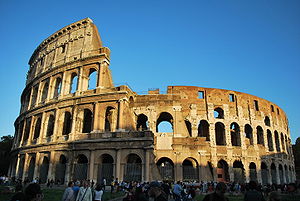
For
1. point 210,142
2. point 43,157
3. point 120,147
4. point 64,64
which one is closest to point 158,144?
point 120,147

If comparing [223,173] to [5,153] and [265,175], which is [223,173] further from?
[5,153]

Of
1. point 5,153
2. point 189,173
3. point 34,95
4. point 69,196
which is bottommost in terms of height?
point 69,196

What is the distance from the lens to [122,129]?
19.2m

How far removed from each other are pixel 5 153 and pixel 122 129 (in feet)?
82.4

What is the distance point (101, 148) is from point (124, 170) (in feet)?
8.45

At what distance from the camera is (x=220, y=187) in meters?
3.40

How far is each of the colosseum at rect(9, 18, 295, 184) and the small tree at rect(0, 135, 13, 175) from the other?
8.27m

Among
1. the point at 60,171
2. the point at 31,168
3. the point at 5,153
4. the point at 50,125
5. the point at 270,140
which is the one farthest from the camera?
the point at 5,153

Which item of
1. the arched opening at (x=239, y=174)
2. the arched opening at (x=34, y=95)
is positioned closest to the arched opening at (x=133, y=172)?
the arched opening at (x=239, y=174)

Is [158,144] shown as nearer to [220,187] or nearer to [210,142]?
[210,142]

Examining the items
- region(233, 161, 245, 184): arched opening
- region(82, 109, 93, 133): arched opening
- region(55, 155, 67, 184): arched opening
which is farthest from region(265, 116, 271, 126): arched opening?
region(55, 155, 67, 184): arched opening

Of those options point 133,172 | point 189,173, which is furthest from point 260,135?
point 133,172

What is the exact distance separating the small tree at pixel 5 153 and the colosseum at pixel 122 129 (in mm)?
8270

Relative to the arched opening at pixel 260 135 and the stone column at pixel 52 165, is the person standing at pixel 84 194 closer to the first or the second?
the stone column at pixel 52 165
